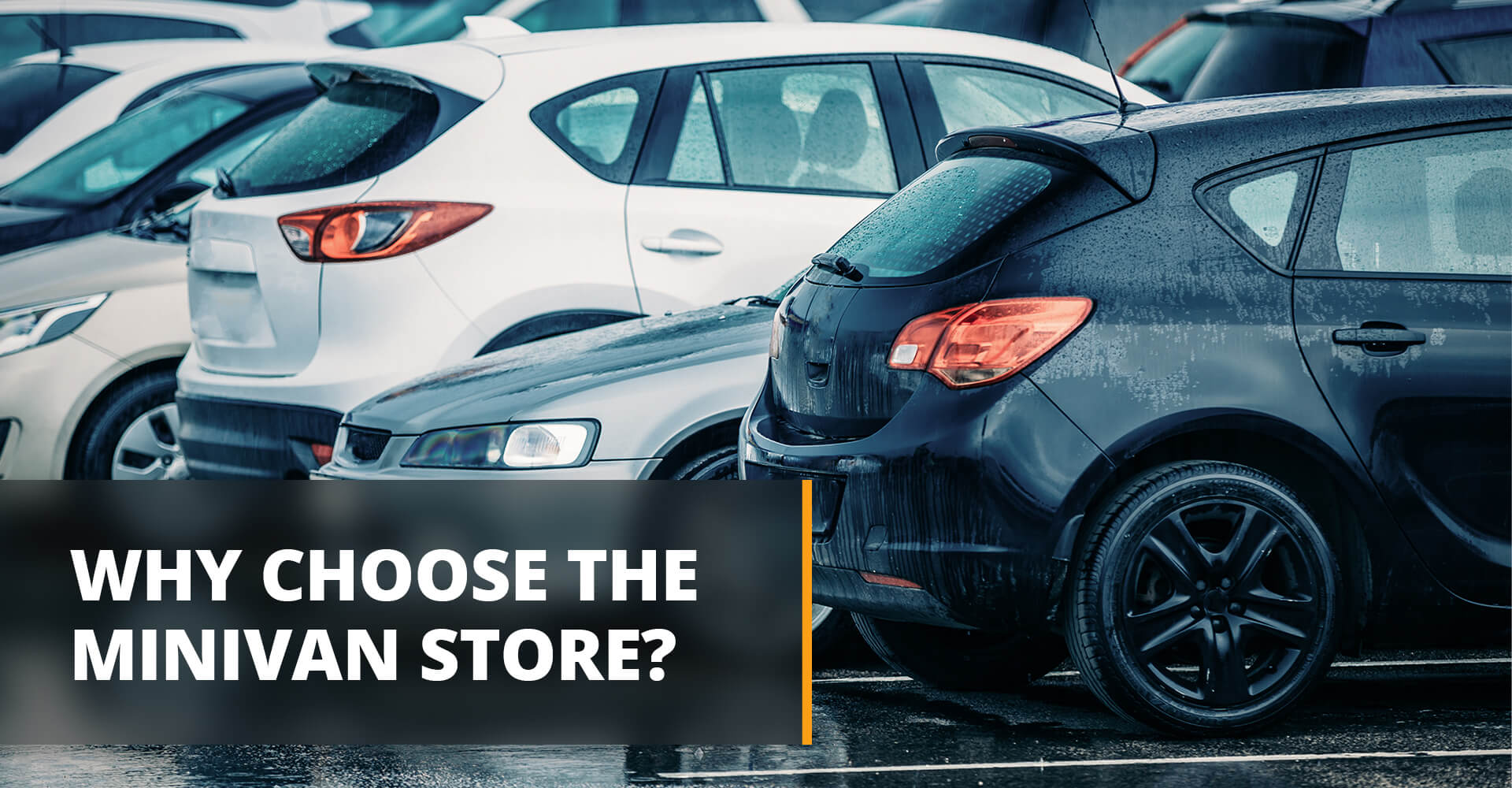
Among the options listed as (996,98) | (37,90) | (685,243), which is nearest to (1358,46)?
(996,98)

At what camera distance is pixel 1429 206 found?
16.7 ft

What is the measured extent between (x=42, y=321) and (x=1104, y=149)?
4691 millimetres

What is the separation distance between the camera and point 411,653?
478cm

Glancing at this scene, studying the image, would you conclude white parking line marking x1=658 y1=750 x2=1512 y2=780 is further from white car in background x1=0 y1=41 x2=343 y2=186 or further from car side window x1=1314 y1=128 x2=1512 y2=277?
white car in background x1=0 y1=41 x2=343 y2=186

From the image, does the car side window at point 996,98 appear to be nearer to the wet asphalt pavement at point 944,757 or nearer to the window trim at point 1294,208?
the window trim at point 1294,208

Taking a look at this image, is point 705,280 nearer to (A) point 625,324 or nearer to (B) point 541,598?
(A) point 625,324

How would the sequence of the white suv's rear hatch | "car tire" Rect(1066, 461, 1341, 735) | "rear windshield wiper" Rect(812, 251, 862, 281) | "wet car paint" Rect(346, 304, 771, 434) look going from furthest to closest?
the white suv's rear hatch → "wet car paint" Rect(346, 304, 771, 434) → "rear windshield wiper" Rect(812, 251, 862, 281) → "car tire" Rect(1066, 461, 1341, 735)

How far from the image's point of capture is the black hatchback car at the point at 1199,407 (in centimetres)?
483

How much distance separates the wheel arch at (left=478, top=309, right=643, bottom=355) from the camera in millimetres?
6992

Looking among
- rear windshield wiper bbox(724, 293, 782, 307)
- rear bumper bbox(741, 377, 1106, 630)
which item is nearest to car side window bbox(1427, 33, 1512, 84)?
rear windshield wiper bbox(724, 293, 782, 307)

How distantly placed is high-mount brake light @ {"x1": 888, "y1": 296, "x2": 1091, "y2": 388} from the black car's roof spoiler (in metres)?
0.35

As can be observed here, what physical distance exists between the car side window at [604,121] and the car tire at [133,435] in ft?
6.76

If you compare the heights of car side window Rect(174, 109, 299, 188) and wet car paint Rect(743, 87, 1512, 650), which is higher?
car side window Rect(174, 109, 299, 188)

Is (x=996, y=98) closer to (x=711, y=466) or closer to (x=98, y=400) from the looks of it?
(x=711, y=466)
